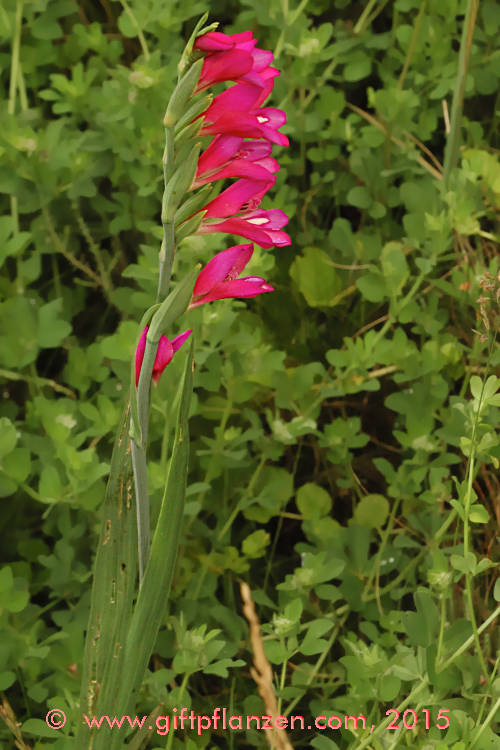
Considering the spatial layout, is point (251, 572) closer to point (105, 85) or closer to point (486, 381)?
point (486, 381)

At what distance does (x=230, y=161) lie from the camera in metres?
0.70

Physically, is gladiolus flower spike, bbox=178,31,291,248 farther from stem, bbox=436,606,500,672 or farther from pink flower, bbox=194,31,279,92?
stem, bbox=436,606,500,672

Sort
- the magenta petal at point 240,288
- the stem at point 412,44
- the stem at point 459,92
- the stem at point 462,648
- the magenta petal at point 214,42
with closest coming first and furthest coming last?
the magenta petal at point 214,42 < the magenta petal at point 240,288 < the stem at point 462,648 < the stem at point 459,92 < the stem at point 412,44

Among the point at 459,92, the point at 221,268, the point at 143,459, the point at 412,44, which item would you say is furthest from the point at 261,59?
the point at 412,44

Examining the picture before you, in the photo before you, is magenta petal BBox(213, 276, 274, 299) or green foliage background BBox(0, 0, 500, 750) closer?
magenta petal BBox(213, 276, 274, 299)

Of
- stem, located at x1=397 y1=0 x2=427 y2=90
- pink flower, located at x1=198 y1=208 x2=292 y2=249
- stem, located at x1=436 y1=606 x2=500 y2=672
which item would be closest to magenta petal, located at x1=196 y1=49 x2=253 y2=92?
pink flower, located at x1=198 y1=208 x2=292 y2=249

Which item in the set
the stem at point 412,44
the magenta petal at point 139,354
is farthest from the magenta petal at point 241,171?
Result: the stem at point 412,44

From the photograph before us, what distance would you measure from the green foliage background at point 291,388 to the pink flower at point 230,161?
12.5 inches

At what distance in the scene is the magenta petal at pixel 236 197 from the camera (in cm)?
71

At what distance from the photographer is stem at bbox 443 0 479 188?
1289 millimetres

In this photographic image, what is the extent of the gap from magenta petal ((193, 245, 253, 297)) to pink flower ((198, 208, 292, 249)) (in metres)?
0.02

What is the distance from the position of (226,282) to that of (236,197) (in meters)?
0.07

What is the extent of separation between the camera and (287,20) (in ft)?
4.75

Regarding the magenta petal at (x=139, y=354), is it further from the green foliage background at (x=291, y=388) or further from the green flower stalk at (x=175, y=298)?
the green foliage background at (x=291, y=388)
